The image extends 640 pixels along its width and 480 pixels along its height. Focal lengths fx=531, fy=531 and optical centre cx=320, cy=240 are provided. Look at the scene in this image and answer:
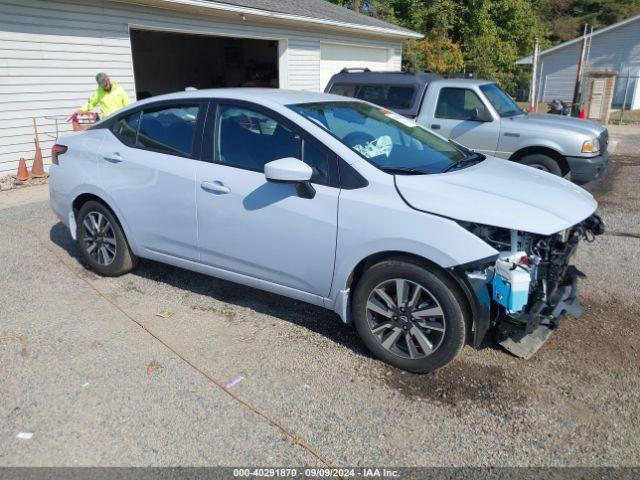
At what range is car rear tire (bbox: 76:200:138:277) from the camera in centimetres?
472

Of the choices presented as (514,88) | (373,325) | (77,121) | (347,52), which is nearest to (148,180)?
(373,325)

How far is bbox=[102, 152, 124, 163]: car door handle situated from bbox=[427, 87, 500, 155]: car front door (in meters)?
5.44

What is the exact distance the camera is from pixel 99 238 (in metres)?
4.86

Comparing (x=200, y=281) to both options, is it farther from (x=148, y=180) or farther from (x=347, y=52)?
(x=347, y=52)

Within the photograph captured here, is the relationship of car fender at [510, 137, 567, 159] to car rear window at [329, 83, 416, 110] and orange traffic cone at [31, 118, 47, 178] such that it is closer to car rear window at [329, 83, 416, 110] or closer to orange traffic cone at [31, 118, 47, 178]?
car rear window at [329, 83, 416, 110]

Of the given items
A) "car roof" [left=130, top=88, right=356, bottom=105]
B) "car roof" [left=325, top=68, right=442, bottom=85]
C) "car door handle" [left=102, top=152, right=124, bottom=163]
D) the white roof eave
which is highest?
the white roof eave

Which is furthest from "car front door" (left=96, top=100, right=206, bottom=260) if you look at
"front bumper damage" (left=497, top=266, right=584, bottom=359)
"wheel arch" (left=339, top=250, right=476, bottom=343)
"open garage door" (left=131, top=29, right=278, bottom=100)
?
"open garage door" (left=131, top=29, right=278, bottom=100)

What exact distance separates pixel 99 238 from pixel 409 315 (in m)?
3.05

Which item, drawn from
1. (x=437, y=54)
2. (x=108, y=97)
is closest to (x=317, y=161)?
(x=108, y=97)

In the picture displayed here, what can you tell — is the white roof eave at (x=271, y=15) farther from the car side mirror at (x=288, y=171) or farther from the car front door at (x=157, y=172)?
the car side mirror at (x=288, y=171)

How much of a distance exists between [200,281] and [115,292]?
739 millimetres

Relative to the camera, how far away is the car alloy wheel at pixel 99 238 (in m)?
4.78

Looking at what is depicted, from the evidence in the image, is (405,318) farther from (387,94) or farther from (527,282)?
(387,94)

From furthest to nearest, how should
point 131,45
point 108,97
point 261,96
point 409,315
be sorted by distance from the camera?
point 131,45, point 108,97, point 261,96, point 409,315
